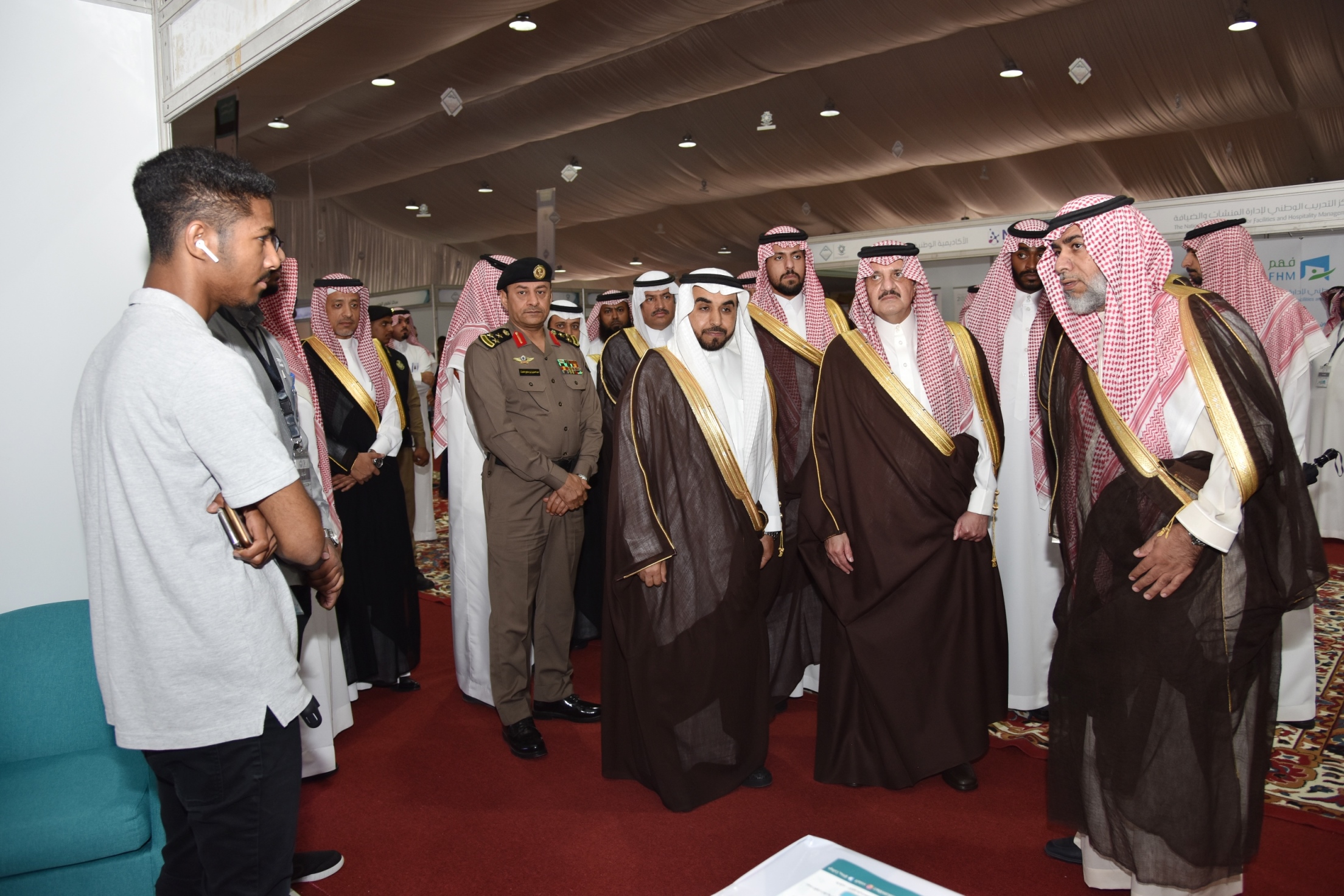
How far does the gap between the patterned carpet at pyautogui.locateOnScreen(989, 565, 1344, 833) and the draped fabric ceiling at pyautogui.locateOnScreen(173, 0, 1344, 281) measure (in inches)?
172

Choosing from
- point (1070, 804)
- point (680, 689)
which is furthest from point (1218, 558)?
point (680, 689)

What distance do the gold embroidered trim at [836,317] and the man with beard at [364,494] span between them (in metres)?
1.83

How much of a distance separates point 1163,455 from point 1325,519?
549cm

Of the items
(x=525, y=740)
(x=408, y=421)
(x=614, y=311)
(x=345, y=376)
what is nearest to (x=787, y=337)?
(x=525, y=740)

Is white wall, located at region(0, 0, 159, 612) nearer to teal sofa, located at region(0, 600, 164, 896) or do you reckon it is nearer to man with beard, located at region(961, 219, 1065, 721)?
teal sofa, located at region(0, 600, 164, 896)

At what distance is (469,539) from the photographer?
140 inches

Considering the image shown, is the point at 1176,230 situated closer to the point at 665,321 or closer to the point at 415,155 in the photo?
the point at 665,321

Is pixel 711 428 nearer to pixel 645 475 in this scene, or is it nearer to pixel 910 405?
pixel 645 475

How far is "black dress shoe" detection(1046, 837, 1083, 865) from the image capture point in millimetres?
2338

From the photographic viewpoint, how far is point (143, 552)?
4.54ft

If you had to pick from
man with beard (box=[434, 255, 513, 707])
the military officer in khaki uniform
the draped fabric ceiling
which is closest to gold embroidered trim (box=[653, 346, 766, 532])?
the military officer in khaki uniform

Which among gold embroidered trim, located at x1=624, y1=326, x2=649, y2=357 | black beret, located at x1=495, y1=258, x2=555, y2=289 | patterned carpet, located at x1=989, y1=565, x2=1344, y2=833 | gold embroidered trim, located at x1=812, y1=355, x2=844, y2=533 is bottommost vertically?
patterned carpet, located at x1=989, y1=565, x2=1344, y2=833

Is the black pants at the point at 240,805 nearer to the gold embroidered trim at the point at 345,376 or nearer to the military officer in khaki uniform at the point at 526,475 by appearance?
the military officer in khaki uniform at the point at 526,475

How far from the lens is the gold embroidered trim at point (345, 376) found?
3.65 meters
